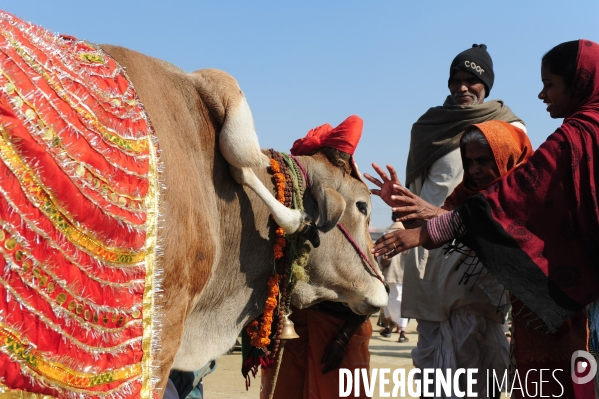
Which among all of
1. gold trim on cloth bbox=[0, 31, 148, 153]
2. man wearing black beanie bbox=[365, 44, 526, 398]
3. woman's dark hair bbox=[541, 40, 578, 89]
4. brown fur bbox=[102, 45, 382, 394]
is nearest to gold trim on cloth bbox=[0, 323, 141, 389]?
brown fur bbox=[102, 45, 382, 394]

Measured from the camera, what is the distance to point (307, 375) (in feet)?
14.6

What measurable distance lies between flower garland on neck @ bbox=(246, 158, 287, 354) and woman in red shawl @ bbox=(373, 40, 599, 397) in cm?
73

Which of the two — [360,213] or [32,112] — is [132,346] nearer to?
[32,112]

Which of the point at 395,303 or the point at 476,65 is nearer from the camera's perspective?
the point at 476,65

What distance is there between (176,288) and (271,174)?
123 centimetres

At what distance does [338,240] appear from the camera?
3.70 m

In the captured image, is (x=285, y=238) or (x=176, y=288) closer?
(x=176, y=288)

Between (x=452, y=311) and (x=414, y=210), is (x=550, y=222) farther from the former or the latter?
(x=452, y=311)

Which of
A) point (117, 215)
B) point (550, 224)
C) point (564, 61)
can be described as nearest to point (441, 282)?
point (550, 224)

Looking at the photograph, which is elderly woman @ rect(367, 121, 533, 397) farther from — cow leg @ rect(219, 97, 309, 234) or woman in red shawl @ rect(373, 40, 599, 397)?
cow leg @ rect(219, 97, 309, 234)

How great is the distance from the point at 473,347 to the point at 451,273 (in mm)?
495

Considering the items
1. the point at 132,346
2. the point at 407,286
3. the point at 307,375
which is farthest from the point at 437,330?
the point at 132,346

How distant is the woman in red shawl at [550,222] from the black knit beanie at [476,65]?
1705mm

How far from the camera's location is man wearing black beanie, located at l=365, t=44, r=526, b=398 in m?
4.44
